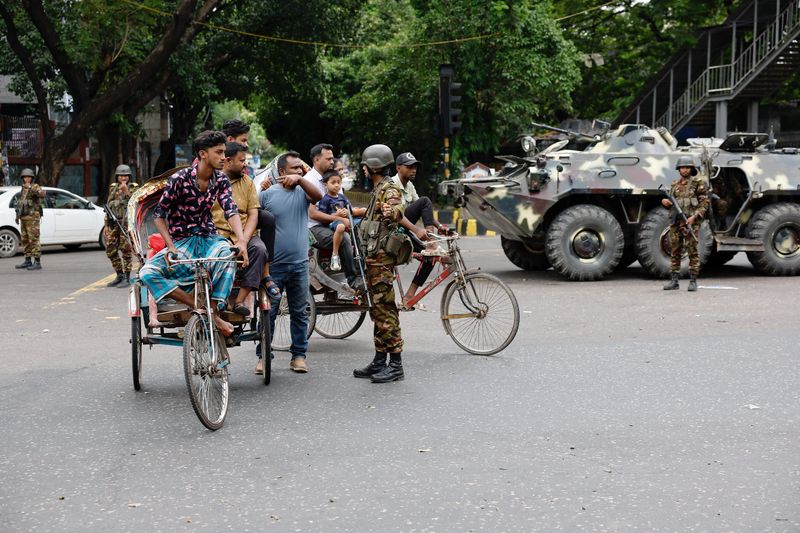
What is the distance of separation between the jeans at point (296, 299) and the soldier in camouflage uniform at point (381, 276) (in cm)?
61

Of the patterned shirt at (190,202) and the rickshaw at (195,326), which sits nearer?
the rickshaw at (195,326)

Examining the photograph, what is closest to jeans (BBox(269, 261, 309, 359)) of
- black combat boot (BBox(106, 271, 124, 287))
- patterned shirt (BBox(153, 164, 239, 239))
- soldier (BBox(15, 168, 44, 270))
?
patterned shirt (BBox(153, 164, 239, 239))

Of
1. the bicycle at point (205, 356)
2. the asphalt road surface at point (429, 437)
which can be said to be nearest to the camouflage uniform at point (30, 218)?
the asphalt road surface at point (429, 437)

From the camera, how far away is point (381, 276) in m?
7.71

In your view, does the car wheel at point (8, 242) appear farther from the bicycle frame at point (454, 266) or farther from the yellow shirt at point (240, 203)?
the yellow shirt at point (240, 203)

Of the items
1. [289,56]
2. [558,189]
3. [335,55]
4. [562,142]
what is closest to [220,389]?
[558,189]

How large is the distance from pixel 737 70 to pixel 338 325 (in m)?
25.8

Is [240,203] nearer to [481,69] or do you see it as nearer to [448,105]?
[448,105]

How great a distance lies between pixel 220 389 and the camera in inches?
253

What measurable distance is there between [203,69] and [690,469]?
26.8 m

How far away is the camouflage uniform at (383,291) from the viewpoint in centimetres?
770

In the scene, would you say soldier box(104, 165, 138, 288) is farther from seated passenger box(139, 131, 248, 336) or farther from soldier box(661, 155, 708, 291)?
seated passenger box(139, 131, 248, 336)

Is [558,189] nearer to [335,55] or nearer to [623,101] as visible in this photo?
[623,101]

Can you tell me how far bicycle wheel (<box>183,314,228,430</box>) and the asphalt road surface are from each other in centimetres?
13
